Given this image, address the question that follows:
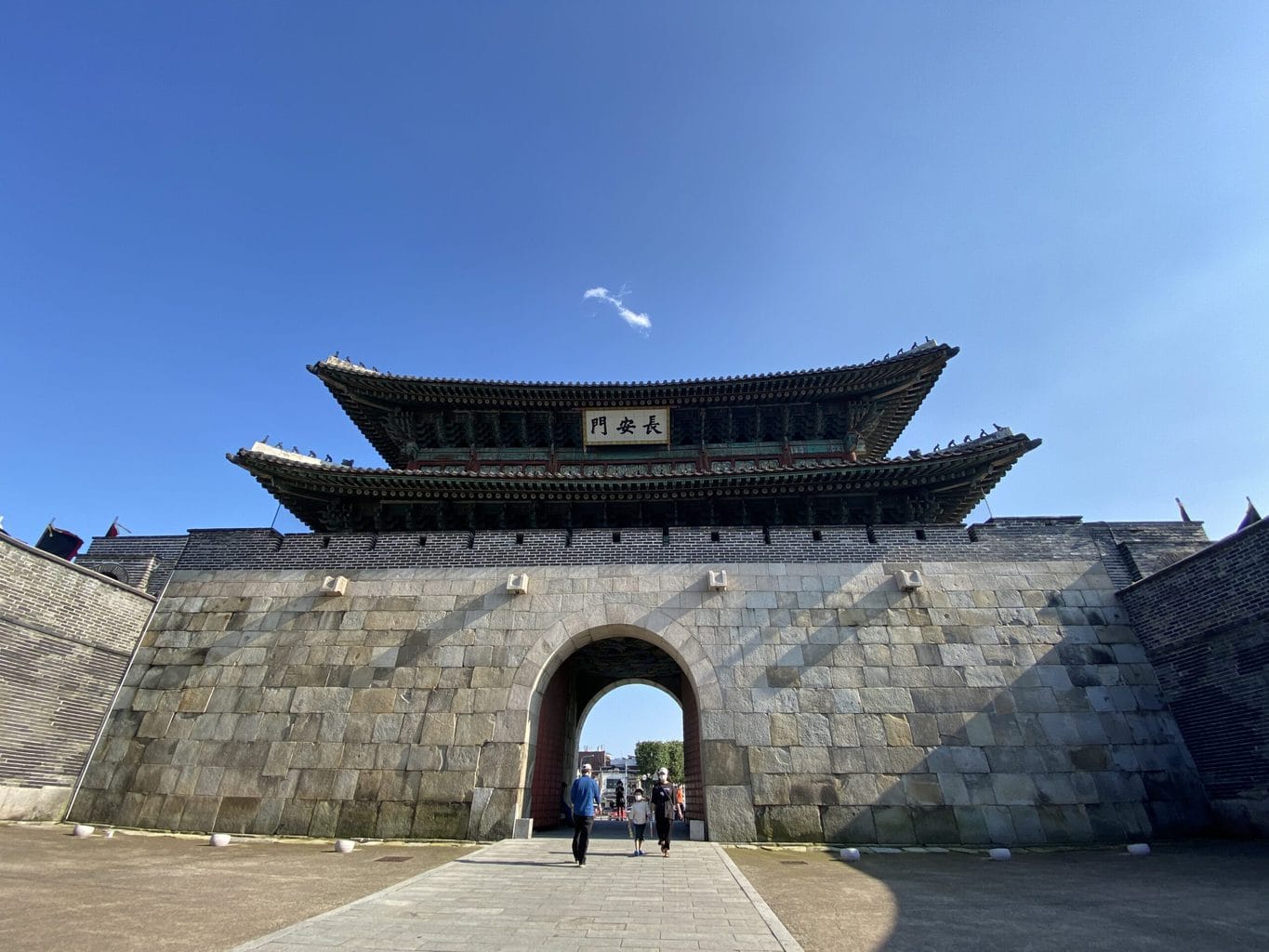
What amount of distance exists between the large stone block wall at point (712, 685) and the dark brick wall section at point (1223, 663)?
1.37 ft

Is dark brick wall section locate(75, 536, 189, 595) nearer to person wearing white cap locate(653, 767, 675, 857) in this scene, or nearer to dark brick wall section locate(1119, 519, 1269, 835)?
person wearing white cap locate(653, 767, 675, 857)

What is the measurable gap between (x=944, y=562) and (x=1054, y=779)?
4.03 meters

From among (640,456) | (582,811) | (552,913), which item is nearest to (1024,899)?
(552,913)

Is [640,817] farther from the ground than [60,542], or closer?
closer

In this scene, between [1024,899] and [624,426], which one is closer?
[1024,899]

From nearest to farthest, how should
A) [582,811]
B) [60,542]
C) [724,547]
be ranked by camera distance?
1. [582,811]
2. [724,547]
3. [60,542]

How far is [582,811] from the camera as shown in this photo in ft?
24.4

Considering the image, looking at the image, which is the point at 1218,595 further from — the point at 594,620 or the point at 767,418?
the point at 594,620

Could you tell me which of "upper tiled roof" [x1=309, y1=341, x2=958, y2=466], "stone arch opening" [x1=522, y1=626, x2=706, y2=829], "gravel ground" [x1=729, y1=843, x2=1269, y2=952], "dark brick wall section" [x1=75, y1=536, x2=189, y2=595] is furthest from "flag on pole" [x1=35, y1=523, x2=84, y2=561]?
"gravel ground" [x1=729, y1=843, x2=1269, y2=952]

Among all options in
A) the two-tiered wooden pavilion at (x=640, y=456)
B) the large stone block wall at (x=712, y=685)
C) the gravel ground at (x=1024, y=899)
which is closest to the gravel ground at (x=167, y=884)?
the large stone block wall at (x=712, y=685)

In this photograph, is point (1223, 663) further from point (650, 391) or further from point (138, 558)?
point (138, 558)

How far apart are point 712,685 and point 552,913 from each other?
18.5ft

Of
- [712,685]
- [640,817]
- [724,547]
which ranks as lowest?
[640,817]

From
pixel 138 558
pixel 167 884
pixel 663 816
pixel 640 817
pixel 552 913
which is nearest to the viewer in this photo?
pixel 552 913
